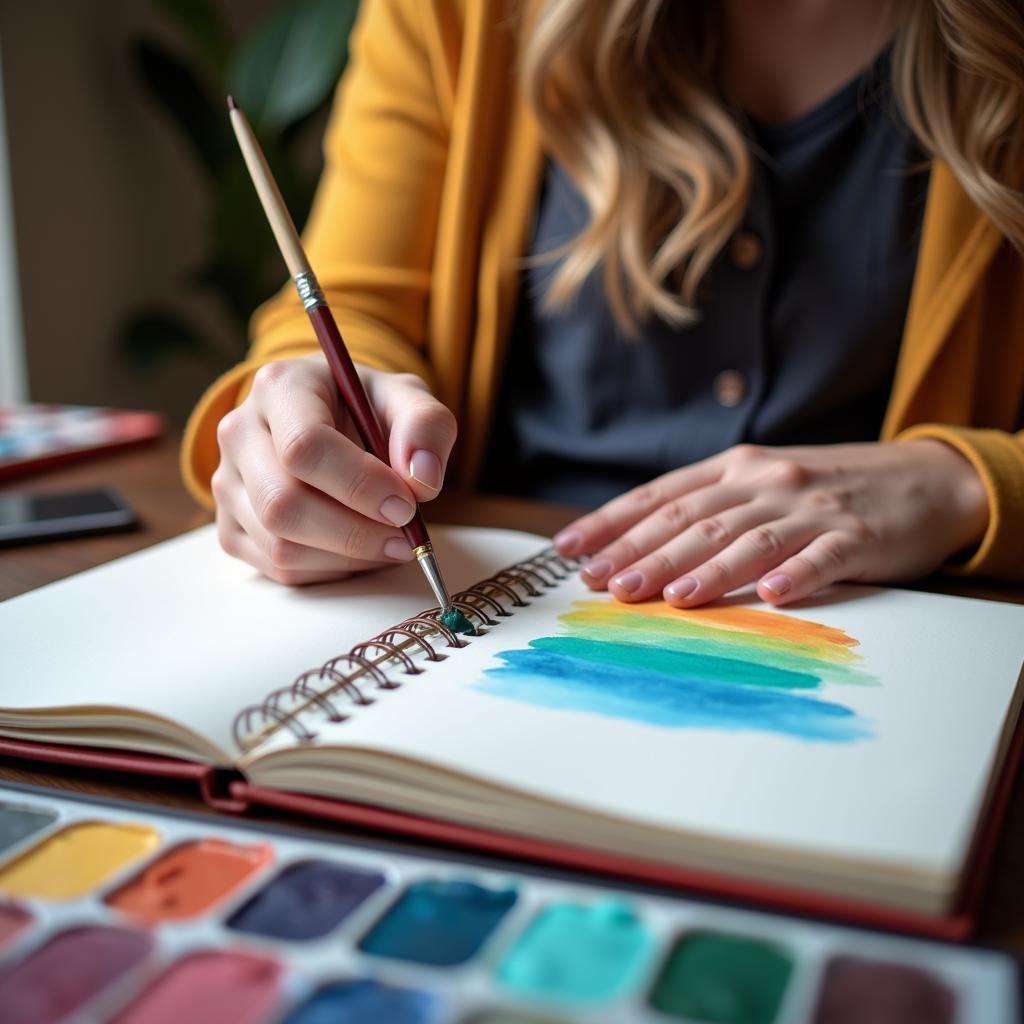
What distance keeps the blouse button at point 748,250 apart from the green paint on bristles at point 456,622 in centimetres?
44

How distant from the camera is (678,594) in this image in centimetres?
54

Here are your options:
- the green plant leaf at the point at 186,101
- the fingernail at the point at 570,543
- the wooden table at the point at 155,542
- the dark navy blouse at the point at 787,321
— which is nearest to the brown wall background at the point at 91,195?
the green plant leaf at the point at 186,101

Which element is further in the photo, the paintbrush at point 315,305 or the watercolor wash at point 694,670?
the paintbrush at point 315,305

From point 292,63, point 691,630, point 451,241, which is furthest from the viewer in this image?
point 292,63

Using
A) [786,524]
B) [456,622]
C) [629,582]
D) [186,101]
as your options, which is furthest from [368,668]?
[186,101]

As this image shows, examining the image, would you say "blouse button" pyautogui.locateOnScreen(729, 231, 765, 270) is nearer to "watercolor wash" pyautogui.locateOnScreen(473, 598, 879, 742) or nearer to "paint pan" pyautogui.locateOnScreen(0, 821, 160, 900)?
"watercolor wash" pyautogui.locateOnScreen(473, 598, 879, 742)

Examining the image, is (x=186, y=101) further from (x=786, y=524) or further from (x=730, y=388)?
(x=786, y=524)

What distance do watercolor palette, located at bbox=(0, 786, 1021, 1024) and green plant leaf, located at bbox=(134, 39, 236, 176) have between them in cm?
193

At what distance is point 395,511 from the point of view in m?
0.54

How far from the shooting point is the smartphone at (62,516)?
0.73 meters

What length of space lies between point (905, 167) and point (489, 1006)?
73 centimetres

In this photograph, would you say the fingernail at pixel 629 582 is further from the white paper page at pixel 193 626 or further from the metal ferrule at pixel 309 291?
the metal ferrule at pixel 309 291

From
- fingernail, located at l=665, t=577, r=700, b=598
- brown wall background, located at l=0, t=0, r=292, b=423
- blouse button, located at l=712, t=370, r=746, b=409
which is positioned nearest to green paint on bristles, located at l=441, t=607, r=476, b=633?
fingernail, located at l=665, t=577, r=700, b=598

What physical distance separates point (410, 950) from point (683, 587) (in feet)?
0.94
